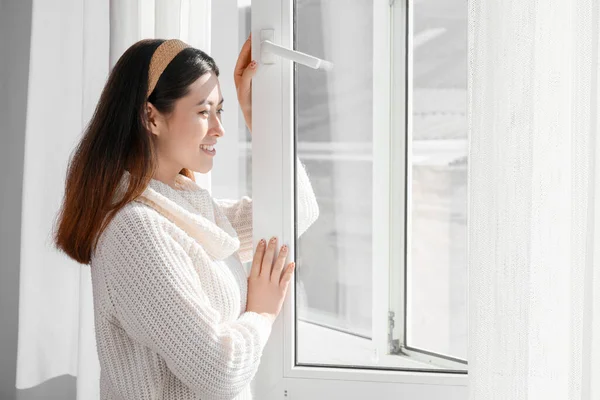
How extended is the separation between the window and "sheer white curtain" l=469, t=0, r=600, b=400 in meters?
0.31

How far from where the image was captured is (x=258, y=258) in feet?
4.56

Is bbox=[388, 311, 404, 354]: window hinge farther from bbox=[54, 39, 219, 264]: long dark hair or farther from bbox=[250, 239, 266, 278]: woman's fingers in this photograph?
bbox=[54, 39, 219, 264]: long dark hair

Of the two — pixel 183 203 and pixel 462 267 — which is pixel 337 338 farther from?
pixel 183 203

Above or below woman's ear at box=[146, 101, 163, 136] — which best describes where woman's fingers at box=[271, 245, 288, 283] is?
below

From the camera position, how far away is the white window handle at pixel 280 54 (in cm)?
134

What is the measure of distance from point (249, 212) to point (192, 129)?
0.82 ft

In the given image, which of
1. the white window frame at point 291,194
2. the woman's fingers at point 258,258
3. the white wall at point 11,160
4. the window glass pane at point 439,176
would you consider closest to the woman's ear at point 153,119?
the white window frame at point 291,194

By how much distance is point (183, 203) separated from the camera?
4.42ft

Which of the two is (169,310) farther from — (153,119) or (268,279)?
(153,119)

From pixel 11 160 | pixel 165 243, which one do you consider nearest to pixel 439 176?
pixel 165 243

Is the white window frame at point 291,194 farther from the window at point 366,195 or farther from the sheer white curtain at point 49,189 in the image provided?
the sheer white curtain at point 49,189

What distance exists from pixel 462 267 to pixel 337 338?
29 centimetres

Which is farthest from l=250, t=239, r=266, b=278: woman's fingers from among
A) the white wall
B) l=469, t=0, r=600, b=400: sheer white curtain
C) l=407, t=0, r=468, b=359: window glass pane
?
the white wall

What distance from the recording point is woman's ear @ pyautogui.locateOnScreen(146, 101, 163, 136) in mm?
1318
